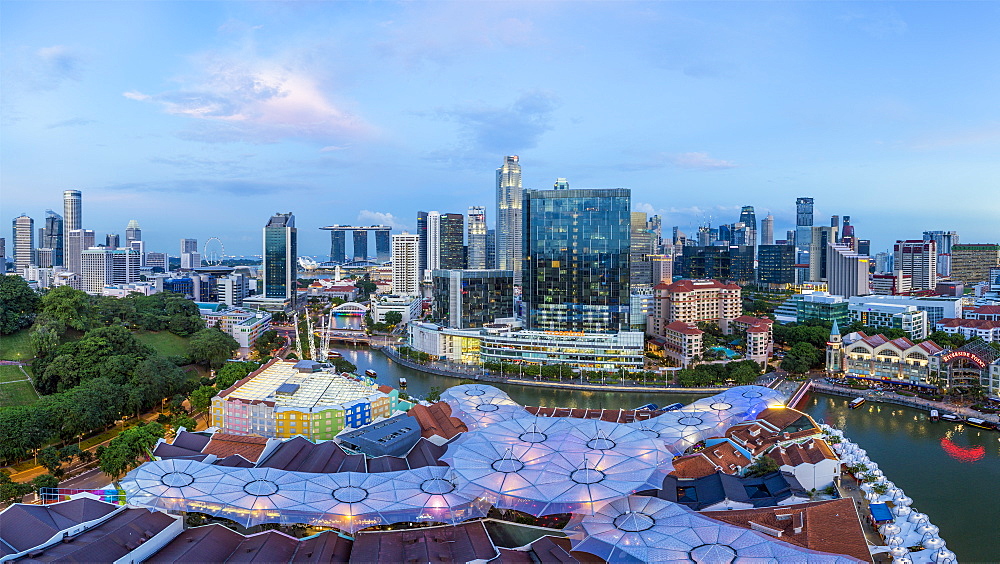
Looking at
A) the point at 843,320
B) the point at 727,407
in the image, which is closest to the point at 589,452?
the point at 727,407

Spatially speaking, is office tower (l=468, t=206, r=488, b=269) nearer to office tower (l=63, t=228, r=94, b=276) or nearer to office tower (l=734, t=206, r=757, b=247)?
office tower (l=734, t=206, r=757, b=247)

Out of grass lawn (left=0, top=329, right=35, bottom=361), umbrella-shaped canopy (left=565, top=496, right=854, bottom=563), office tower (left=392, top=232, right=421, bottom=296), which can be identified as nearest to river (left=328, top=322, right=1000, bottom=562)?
umbrella-shaped canopy (left=565, top=496, right=854, bottom=563)

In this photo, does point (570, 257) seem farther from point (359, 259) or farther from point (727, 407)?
point (359, 259)

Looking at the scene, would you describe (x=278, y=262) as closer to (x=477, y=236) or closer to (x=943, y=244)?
(x=477, y=236)

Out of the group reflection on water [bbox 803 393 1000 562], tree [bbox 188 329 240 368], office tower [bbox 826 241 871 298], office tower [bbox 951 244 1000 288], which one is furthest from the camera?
office tower [bbox 951 244 1000 288]

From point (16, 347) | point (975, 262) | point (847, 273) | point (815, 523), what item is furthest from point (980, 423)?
point (975, 262)

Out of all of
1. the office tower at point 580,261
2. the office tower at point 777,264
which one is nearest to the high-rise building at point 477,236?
the office tower at point 777,264
